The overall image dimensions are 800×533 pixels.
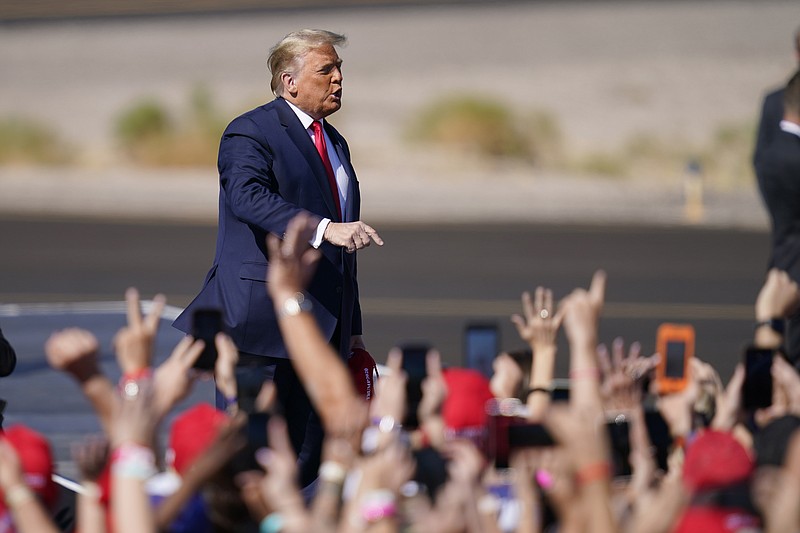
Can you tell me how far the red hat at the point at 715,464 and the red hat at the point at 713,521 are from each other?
0.18 meters

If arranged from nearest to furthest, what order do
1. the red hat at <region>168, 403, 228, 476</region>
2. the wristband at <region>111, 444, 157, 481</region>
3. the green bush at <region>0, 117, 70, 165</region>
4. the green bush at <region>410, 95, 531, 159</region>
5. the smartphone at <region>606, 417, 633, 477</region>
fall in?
the wristband at <region>111, 444, 157, 481</region>, the red hat at <region>168, 403, 228, 476</region>, the smartphone at <region>606, 417, 633, 477</region>, the green bush at <region>410, 95, 531, 159</region>, the green bush at <region>0, 117, 70, 165</region>

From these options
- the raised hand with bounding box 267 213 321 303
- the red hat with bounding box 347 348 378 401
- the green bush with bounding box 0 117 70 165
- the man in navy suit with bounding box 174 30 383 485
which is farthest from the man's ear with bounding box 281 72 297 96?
the green bush with bounding box 0 117 70 165

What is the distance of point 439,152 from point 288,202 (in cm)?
3543

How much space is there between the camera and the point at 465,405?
3.79 m

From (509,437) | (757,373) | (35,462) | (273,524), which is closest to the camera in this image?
(273,524)

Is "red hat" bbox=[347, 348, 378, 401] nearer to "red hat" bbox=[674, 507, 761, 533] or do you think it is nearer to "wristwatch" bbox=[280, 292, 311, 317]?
"wristwatch" bbox=[280, 292, 311, 317]

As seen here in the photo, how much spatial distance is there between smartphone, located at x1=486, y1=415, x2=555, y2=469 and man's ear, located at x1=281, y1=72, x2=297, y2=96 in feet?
7.71

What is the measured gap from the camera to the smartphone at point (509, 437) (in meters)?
3.57

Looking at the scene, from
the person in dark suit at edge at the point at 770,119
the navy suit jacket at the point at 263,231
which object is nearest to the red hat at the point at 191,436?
the navy suit jacket at the point at 263,231

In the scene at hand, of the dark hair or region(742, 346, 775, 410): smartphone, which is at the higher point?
the dark hair

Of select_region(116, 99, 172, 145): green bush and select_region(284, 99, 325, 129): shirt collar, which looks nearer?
select_region(284, 99, 325, 129): shirt collar

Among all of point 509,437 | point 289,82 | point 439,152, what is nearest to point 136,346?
point 509,437

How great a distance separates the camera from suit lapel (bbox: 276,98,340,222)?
18.5ft

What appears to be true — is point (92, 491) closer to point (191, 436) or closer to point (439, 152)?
point (191, 436)
